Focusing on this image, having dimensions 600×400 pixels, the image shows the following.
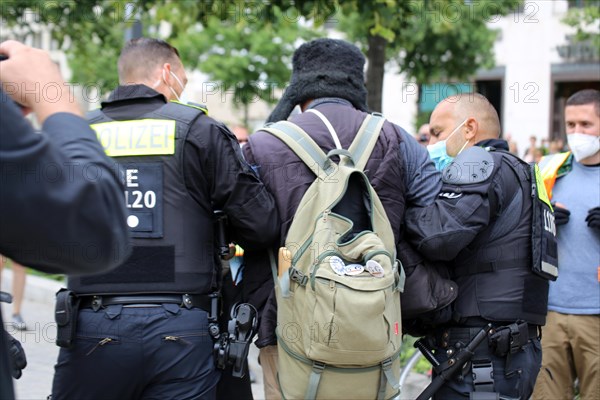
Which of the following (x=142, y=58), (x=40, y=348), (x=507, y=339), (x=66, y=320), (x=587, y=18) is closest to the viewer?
(x=66, y=320)

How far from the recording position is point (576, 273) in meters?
4.15

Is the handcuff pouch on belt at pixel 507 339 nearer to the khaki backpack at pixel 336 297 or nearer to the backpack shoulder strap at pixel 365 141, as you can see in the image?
the khaki backpack at pixel 336 297

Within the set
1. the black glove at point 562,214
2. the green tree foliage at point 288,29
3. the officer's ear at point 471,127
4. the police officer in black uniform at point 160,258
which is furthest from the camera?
the green tree foliage at point 288,29

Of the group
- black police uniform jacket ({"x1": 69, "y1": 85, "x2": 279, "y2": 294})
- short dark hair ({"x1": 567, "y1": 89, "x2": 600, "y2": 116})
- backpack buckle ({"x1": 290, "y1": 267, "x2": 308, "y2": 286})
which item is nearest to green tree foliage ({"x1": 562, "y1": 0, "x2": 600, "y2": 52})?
short dark hair ({"x1": 567, "y1": 89, "x2": 600, "y2": 116})

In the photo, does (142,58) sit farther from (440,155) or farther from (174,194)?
(440,155)

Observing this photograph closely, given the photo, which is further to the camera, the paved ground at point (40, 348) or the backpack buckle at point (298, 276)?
the paved ground at point (40, 348)

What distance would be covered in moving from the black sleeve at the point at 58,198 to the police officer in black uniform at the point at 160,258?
146 centimetres

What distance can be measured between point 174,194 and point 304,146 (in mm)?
562

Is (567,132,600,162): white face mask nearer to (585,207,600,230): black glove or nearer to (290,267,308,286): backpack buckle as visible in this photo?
(585,207,600,230): black glove

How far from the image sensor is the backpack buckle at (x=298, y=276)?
277 cm

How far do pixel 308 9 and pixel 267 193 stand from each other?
372 cm

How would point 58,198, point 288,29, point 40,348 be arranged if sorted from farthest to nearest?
point 288,29
point 40,348
point 58,198

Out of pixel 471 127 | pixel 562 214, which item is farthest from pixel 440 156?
pixel 562 214

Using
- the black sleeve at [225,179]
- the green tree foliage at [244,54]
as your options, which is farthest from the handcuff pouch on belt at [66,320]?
the green tree foliage at [244,54]
